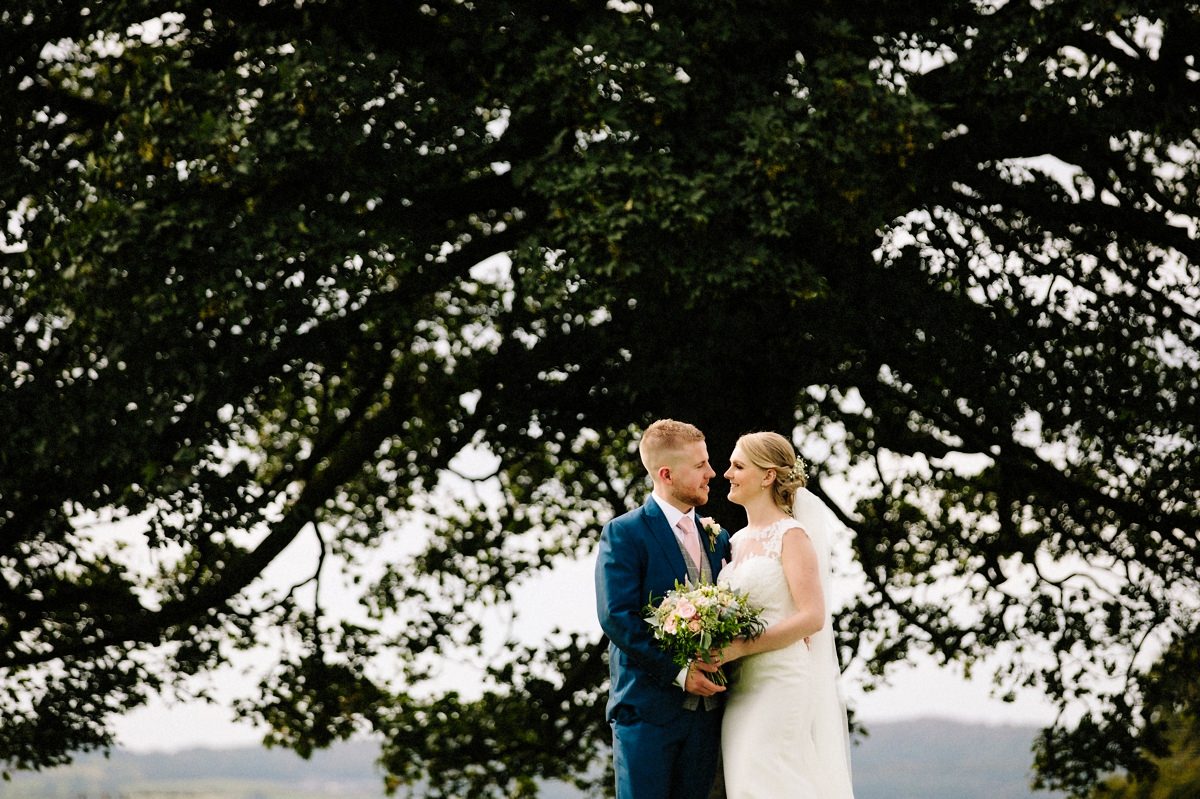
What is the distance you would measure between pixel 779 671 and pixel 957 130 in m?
8.06

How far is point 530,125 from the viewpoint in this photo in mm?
11211

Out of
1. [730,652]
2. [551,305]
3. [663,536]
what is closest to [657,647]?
[730,652]

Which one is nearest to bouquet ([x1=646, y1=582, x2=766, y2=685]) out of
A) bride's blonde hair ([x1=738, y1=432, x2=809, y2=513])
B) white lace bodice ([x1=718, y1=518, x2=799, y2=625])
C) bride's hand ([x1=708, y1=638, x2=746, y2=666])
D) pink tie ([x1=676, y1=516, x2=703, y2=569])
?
bride's hand ([x1=708, y1=638, x2=746, y2=666])

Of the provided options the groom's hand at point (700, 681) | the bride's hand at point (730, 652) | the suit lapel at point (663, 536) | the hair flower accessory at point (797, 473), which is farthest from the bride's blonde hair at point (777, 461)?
the groom's hand at point (700, 681)

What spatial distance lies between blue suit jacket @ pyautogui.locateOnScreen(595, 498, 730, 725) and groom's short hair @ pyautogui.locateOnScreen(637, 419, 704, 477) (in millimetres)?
212

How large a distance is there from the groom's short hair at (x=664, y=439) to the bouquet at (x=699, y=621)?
1.99 ft

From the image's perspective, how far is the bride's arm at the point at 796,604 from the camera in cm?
619

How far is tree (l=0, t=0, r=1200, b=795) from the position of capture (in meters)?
10.2

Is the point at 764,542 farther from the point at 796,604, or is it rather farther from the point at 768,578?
the point at 796,604

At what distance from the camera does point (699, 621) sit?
5.92 meters

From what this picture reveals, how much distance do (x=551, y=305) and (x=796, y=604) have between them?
18.5 ft

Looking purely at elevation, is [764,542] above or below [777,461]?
below

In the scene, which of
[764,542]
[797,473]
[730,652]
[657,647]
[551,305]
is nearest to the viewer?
[657,647]

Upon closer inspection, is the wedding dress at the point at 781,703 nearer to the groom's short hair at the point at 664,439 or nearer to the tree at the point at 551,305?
the groom's short hair at the point at 664,439
